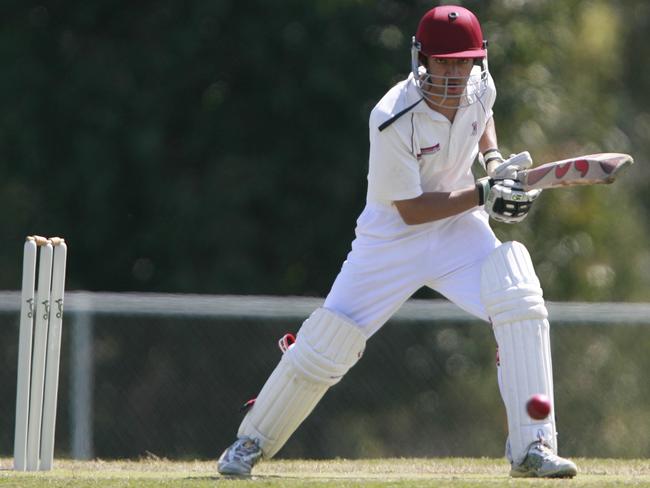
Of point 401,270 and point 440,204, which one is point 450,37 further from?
point 401,270

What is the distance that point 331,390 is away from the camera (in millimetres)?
8266

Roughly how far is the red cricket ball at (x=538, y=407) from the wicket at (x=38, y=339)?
1632mm

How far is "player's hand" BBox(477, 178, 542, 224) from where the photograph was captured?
4.79 m

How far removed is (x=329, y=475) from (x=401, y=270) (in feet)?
2.55

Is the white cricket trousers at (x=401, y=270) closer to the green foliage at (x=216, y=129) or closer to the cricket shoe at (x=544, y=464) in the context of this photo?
the cricket shoe at (x=544, y=464)

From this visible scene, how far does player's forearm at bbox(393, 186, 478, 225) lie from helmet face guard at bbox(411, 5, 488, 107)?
1.00ft

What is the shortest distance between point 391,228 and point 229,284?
4.21m

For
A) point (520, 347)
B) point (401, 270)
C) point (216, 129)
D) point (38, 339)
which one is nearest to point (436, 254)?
point (401, 270)

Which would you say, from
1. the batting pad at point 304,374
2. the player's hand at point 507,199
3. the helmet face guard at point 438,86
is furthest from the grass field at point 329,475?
the helmet face guard at point 438,86

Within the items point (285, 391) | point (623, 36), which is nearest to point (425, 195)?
point (285, 391)

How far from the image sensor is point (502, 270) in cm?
480

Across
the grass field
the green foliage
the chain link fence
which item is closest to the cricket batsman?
the grass field

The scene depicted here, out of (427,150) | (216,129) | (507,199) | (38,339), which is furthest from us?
(216,129)

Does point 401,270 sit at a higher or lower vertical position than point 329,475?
higher
